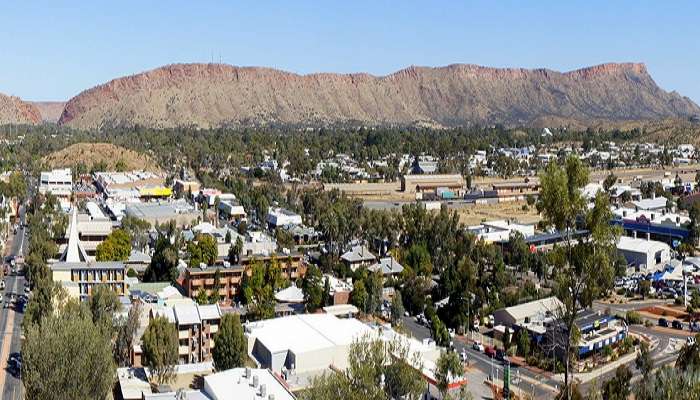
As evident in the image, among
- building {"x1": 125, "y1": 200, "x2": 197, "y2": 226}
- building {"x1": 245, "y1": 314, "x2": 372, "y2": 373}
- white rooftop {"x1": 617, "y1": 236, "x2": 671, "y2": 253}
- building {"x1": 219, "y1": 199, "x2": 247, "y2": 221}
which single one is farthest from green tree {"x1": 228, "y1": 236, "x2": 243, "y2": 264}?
white rooftop {"x1": 617, "y1": 236, "x2": 671, "y2": 253}

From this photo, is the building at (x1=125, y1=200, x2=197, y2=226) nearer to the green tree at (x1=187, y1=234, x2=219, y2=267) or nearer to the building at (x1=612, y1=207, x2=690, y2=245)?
the green tree at (x1=187, y1=234, x2=219, y2=267)

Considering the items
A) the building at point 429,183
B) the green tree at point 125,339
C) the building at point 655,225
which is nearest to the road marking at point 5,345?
the green tree at point 125,339

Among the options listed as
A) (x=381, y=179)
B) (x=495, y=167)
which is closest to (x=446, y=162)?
(x=495, y=167)

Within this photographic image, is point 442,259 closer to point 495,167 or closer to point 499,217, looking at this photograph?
point 499,217

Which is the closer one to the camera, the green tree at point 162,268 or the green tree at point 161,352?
the green tree at point 161,352

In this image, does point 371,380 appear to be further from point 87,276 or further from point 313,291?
point 87,276

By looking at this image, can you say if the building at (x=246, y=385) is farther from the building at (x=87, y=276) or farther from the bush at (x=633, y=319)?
the bush at (x=633, y=319)
